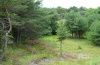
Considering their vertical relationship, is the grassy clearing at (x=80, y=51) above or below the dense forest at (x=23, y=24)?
below

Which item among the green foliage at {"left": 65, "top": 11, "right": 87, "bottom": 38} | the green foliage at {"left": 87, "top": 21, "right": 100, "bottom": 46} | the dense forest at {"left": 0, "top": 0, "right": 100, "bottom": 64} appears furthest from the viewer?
the green foliage at {"left": 65, "top": 11, "right": 87, "bottom": 38}

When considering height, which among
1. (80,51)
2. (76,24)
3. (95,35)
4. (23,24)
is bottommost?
(80,51)

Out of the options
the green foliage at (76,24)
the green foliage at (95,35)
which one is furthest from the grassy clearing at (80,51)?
the green foliage at (76,24)

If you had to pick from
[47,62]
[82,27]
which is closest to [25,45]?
[47,62]

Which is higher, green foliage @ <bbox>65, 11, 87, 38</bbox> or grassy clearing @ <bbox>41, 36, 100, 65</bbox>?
green foliage @ <bbox>65, 11, 87, 38</bbox>

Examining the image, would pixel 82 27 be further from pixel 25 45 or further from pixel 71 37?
pixel 25 45

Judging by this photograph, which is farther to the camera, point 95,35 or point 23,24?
point 95,35

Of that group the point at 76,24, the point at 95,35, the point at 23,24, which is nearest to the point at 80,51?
the point at 95,35

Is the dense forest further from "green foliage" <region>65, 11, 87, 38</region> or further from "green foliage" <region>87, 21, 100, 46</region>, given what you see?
"green foliage" <region>65, 11, 87, 38</region>

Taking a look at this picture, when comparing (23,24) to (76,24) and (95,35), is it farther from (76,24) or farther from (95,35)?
(76,24)

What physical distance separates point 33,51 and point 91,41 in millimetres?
17521

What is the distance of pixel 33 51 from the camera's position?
24.2 m

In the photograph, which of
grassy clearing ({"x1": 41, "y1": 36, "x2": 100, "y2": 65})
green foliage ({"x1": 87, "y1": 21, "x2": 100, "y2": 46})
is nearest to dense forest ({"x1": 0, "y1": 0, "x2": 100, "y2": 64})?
green foliage ({"x1": 87, "y1": 21, "x2": 100, "y2": 46})

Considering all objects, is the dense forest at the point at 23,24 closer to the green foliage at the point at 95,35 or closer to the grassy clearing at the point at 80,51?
the green foliage at the point at 95,35
